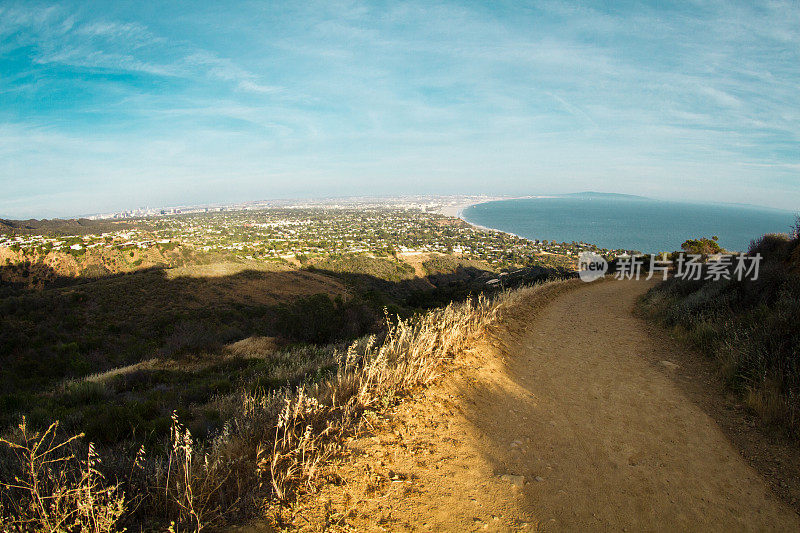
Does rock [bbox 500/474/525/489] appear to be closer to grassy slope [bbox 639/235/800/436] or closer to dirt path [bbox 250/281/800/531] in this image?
dirt path [bbox 250/281/800/531]

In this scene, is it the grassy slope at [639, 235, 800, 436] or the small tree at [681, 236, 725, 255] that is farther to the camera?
the small tree at [681, 236, 725, 255]

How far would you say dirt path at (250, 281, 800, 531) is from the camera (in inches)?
98.0

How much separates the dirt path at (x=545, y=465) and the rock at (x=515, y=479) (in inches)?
0.5

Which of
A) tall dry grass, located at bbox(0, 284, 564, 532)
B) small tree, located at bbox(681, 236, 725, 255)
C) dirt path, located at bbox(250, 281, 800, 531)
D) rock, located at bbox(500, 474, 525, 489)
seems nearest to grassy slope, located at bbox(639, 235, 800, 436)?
dirt path, located at bbox(250, 281, 800, 531)

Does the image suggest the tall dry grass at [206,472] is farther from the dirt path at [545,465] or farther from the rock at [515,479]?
the rock at [515,479]

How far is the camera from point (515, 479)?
9.52ft

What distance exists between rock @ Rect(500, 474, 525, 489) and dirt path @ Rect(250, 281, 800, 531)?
13 millimetres

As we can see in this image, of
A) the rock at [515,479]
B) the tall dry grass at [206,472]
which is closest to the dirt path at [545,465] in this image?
the rock at [515,479]

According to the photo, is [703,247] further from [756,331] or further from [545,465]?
[545,465]

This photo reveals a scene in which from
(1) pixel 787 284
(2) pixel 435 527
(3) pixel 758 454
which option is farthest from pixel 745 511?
(1) pixel 787 284

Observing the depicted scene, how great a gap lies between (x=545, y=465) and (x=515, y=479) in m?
0.45

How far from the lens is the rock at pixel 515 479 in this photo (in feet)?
9.32

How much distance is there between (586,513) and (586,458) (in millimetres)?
813

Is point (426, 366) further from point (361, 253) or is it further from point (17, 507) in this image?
point (361, 253)
